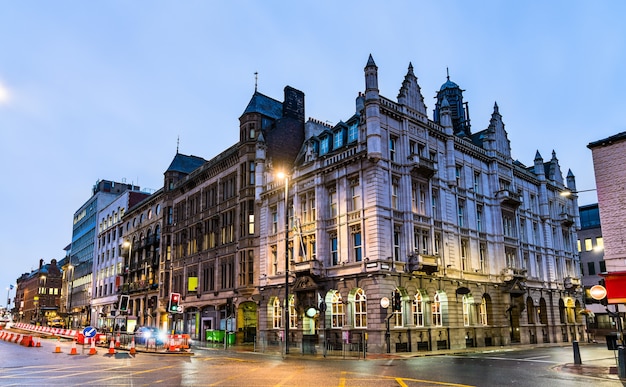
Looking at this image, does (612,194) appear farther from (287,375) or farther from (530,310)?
(530,310)

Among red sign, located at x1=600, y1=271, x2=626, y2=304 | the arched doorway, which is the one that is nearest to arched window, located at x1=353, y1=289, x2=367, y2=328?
the arched doorway

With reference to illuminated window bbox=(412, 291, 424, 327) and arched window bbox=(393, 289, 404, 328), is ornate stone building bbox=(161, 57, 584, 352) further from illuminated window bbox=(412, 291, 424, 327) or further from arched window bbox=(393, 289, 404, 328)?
arched window bbox=(393, 289, 404, 328)

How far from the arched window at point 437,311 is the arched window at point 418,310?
1461 millimetres

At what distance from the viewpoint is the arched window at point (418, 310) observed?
3625 centimetres

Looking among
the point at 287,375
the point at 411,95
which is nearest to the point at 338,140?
the point at 411,95

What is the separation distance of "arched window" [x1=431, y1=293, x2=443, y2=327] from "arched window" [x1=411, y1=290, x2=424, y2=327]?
1.46 meters

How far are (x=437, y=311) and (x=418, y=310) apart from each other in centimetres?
252

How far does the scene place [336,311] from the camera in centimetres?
3725

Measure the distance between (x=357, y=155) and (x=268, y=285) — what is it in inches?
563

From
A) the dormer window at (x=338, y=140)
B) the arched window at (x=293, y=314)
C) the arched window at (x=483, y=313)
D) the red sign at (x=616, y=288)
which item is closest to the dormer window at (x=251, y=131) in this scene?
the dormer window at (x=338, y=140)

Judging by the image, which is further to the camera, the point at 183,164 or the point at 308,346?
the point at 183,164

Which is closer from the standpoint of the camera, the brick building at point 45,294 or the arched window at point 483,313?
the arched window at point 483,313

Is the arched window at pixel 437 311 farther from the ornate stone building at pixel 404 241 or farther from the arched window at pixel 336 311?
the arched window at pixel 336 311

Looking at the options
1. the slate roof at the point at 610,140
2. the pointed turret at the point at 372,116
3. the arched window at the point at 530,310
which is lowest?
the arched window at the point at 530,310
